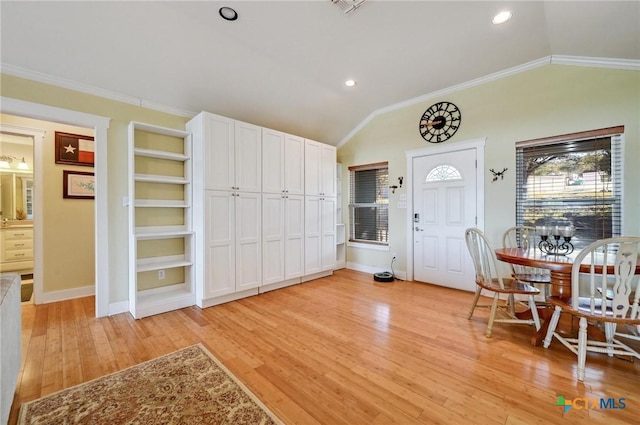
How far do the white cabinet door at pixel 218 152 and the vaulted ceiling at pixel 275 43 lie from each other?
495 mm

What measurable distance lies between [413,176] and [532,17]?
223 centimetres

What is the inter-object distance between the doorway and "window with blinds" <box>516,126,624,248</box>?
506mm

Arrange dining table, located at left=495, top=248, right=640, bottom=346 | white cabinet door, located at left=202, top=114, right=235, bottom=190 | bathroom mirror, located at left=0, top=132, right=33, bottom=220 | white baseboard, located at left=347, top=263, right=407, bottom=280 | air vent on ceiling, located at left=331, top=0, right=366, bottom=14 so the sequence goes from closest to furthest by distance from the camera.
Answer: dining table, located at left=495, top=248, right=640, bottom=346 < air vent on ceiling, located at left=331, top=0, right=366, bottom=14 < white cabinet door, located at left=202, top=114, right=235, bottom=190 < white baseboard, located at left=347, top=263, right=407, bottom=280 < bathroom mirror, located at left=0, top=132, right=33, bottom=220

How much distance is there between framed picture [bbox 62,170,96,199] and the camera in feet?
11.6

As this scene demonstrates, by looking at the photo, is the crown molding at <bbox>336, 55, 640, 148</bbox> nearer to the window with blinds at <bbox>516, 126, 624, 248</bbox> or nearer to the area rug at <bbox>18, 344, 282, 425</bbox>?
the window with blinds at <bbox>516, 126, 624, 248</bbox>

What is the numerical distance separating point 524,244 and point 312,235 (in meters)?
2.84

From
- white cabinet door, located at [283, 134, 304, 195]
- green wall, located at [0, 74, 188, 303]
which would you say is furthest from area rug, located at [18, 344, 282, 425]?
white cabinet door, located at [283, 134, 304, 195]

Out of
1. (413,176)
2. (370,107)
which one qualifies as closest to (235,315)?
(413,176)

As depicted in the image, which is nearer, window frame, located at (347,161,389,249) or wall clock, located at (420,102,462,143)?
wall clock, located at (420,102,462,143)

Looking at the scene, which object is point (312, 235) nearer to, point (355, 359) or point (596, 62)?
point (355, 359)

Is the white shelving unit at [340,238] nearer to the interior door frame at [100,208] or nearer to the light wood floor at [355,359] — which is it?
the light wood floor at [355,359]

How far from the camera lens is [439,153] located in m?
3.94

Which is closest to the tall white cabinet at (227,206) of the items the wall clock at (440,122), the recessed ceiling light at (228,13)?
the recessed ceiling light at (228,13)

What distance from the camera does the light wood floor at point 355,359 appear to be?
155cm
